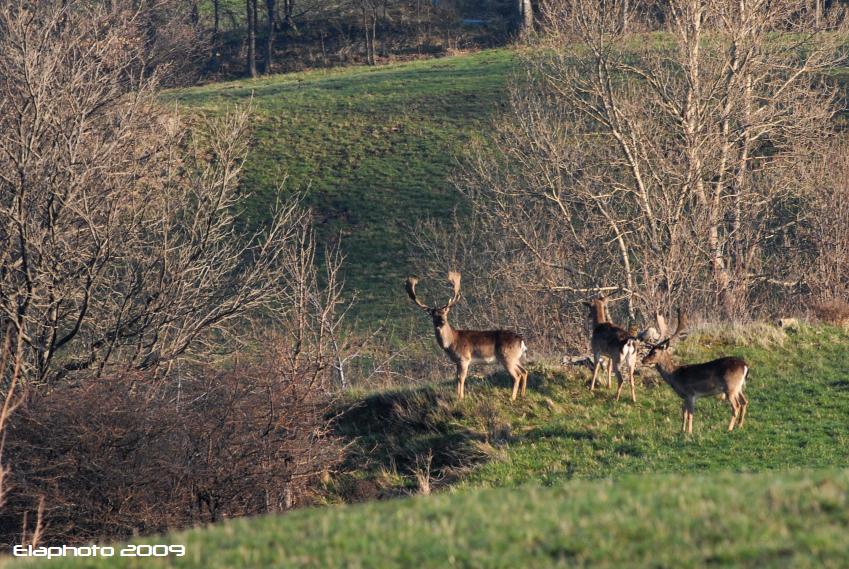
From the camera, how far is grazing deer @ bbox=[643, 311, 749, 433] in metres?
15.6

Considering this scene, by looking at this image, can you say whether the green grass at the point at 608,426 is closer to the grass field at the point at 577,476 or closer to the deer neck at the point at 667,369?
the grass field at the point at 577,476

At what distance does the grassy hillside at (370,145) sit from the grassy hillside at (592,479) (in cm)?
2008

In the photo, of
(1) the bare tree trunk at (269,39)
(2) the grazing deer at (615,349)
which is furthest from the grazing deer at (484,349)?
(1) the bare tree trunk at (269,39)

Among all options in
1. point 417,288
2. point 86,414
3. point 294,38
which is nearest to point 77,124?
point 86,414

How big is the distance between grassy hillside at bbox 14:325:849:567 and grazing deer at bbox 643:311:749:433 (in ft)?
1.16

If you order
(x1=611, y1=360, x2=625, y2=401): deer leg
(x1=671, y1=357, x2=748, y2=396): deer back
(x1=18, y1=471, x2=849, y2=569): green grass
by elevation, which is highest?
(x1=18, y1=471, x2=849, y2=569): green grass

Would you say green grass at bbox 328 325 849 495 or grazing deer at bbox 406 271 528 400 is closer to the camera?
green grass at bbox 328 325 849 495

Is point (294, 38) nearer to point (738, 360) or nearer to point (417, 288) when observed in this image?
point (417, 288)

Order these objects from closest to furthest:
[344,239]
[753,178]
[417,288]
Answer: [753,178], [417,288], [344,239]

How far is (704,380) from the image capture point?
1578 cm

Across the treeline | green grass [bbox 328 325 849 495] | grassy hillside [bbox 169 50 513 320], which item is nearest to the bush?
the treeline

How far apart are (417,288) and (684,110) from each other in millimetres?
13923

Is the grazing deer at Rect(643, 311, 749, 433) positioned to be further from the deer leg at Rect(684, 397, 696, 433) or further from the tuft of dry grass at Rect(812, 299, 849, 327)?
the tuft of dry grass at Rect(812, 299, 849, 327)

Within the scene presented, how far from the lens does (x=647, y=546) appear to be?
23.2ft
